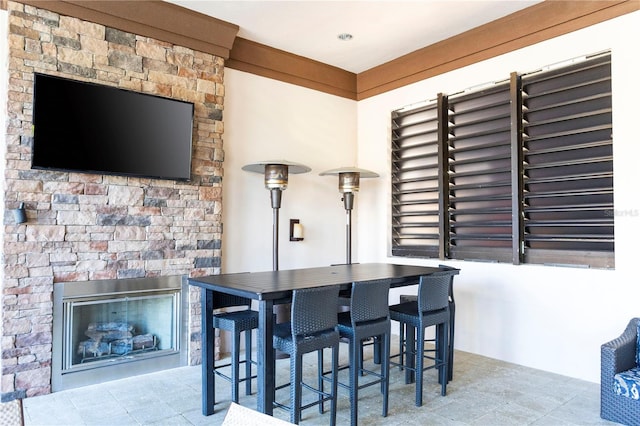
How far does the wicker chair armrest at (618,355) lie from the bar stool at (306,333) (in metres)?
1.95

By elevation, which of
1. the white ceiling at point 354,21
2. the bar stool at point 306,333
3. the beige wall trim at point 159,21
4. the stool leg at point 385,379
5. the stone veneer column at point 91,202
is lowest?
the stool leg at point 385,379

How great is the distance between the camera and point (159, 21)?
4227 millimetres

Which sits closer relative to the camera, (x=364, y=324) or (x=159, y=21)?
(x=364, y=324)

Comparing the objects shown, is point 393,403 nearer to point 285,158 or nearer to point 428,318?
point 428,318

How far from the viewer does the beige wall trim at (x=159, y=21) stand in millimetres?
3861

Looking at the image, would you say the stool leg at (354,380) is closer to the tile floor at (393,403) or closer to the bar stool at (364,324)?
the bar stool at (364,324)

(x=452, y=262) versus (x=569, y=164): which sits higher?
(x=569, y=164)

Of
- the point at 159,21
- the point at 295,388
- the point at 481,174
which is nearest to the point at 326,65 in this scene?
the point at 159,21

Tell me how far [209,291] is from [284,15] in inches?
112

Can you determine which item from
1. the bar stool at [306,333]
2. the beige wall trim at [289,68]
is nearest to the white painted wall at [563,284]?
the beige wall trim at [289,68]

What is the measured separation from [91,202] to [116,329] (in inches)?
47.0

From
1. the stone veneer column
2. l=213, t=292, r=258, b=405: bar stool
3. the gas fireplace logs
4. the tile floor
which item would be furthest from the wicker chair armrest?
the gas fireplace logs

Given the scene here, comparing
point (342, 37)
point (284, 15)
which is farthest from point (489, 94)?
point (284, 15)

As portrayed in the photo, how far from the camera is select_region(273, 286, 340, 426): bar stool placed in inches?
109
